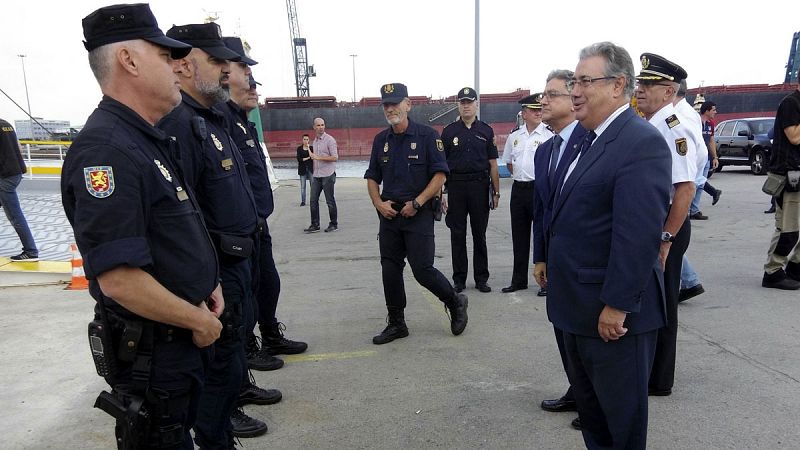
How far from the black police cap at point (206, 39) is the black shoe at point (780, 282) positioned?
5.60m

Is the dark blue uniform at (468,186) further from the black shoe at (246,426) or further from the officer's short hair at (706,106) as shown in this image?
the officer's short hair at (706,106)

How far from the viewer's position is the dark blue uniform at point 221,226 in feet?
8.29

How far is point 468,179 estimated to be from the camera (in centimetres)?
593

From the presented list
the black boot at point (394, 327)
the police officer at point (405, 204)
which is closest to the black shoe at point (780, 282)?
the police officer at point (405, 204)

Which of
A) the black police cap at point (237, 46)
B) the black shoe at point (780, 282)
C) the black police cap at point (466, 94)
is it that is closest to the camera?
the black police cap at point (237, 46)

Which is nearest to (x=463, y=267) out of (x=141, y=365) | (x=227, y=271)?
(x=227, y=271)

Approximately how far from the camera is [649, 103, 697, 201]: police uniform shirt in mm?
3088

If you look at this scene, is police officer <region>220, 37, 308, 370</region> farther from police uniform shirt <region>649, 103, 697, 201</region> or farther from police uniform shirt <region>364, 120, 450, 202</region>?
police uniform shirt <region>649, 103, 697, 201</region>

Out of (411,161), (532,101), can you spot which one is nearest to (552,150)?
(411,161)

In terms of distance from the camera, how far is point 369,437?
299cm

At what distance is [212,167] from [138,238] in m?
1.10

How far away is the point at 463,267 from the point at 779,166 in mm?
3363

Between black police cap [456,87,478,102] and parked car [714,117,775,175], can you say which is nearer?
black police cap [456,87,478,102]

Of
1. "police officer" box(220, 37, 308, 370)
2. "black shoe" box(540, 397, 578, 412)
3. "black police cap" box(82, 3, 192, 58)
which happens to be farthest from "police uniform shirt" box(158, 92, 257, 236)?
"black shoe" box(540, 397, 578, 412)
